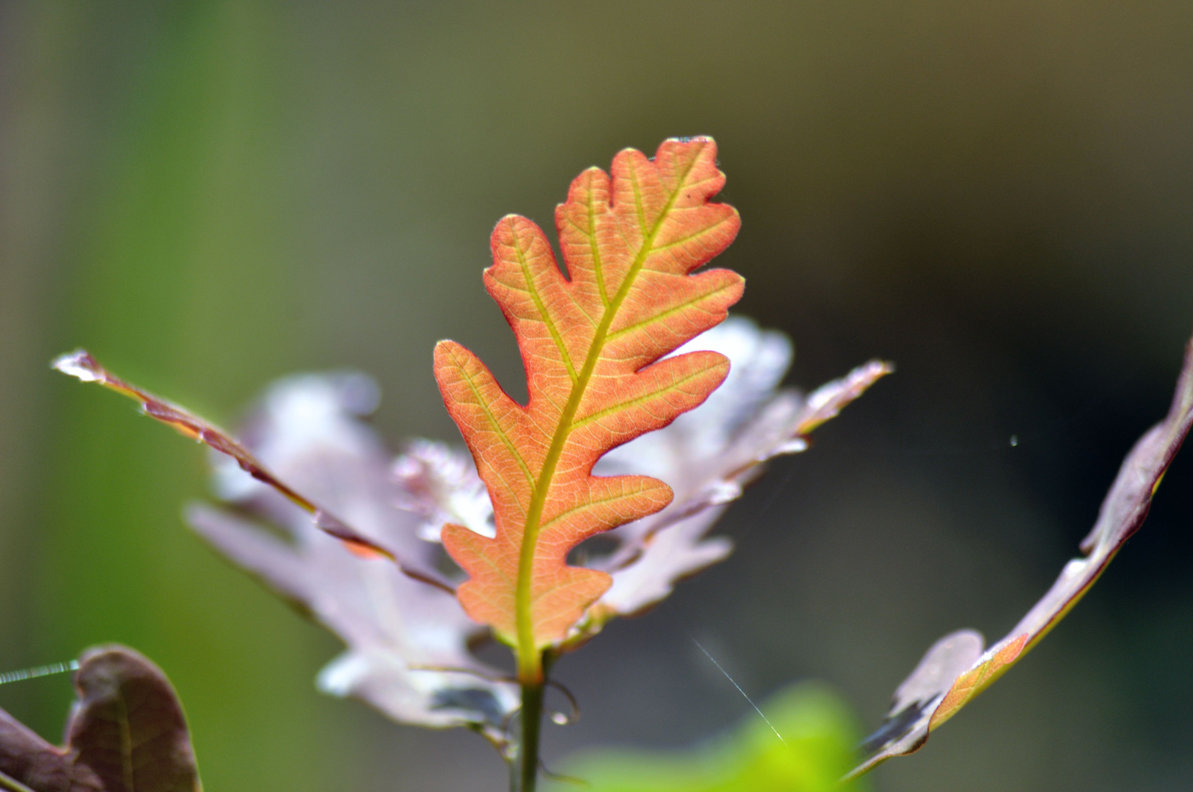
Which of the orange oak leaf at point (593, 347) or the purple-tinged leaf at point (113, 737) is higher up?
the orange oak leaf at point (593, 347)

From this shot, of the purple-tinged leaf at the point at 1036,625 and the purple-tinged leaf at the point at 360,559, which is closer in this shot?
the purple-tinged leaf at the point at 1036,625

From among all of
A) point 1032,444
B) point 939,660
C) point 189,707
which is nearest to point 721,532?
point 1032,444

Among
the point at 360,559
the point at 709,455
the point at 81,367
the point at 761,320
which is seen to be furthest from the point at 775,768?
the point at 761,320

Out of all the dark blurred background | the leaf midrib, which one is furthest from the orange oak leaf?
the dark blurred background

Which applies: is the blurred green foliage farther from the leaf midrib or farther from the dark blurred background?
the dark blurred background

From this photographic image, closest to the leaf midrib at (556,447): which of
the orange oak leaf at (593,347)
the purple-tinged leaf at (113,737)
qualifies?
the orange oak leaf at (593,347)

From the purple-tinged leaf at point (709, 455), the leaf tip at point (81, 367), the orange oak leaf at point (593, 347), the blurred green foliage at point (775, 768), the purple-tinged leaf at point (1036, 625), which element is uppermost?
the leaf tip at point (81, 367)

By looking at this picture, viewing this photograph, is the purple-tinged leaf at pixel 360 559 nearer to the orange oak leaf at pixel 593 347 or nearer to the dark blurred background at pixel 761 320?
the orange oak leaf at pixel 593 347
